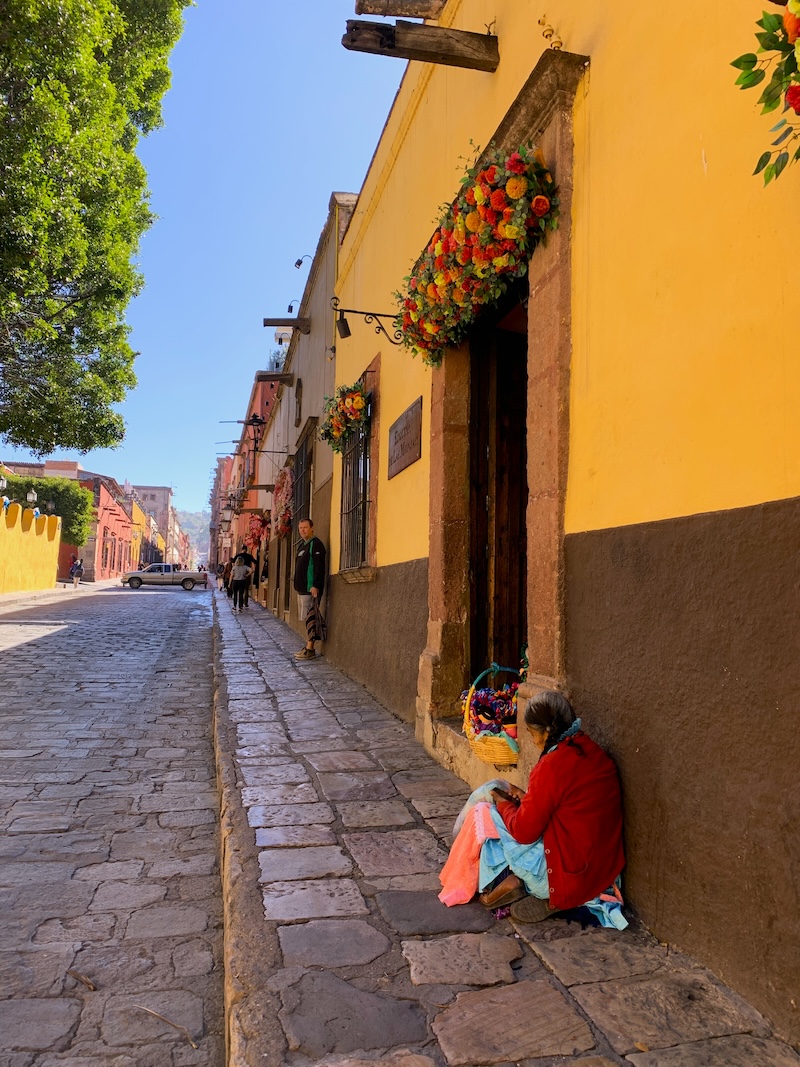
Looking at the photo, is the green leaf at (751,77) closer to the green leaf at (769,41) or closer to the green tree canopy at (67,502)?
the green leaf at (769,41)

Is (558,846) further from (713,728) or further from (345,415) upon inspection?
(345,415)

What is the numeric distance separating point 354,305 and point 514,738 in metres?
6.96

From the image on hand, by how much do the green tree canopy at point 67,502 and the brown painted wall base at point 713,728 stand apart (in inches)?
1688

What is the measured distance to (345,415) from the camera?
7871 mm

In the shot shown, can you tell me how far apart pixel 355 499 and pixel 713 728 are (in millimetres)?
6300

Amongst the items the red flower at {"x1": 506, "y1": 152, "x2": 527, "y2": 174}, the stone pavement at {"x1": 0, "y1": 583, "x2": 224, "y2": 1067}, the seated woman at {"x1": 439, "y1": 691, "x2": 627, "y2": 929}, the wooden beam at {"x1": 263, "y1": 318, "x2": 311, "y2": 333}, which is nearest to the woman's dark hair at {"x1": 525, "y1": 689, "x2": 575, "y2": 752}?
the seated woman at {"x1": 439, "y1": 691, "x2": 627, "y2": 929}

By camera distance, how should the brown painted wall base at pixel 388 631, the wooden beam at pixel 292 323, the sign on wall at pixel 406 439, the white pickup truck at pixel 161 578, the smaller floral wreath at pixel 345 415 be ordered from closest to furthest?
the brown painted wall base at pixel 388 631
the sign on wall at pixel 406 439
the smaller floral wreath at pixel 345 415
the wooden beam at pixel 292 323
the white pickup truck at pixel 161 578

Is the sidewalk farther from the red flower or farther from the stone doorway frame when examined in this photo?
the red flower

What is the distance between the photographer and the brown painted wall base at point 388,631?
221 inches

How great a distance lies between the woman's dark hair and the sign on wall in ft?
10.2

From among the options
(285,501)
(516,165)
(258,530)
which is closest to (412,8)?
(516,165)

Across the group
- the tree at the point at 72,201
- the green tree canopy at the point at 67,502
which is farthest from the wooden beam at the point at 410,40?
the green tree canopy at the point at 67,502

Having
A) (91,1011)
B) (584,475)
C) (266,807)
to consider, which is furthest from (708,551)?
(266,807)

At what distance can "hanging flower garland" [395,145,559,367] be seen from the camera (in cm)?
344
